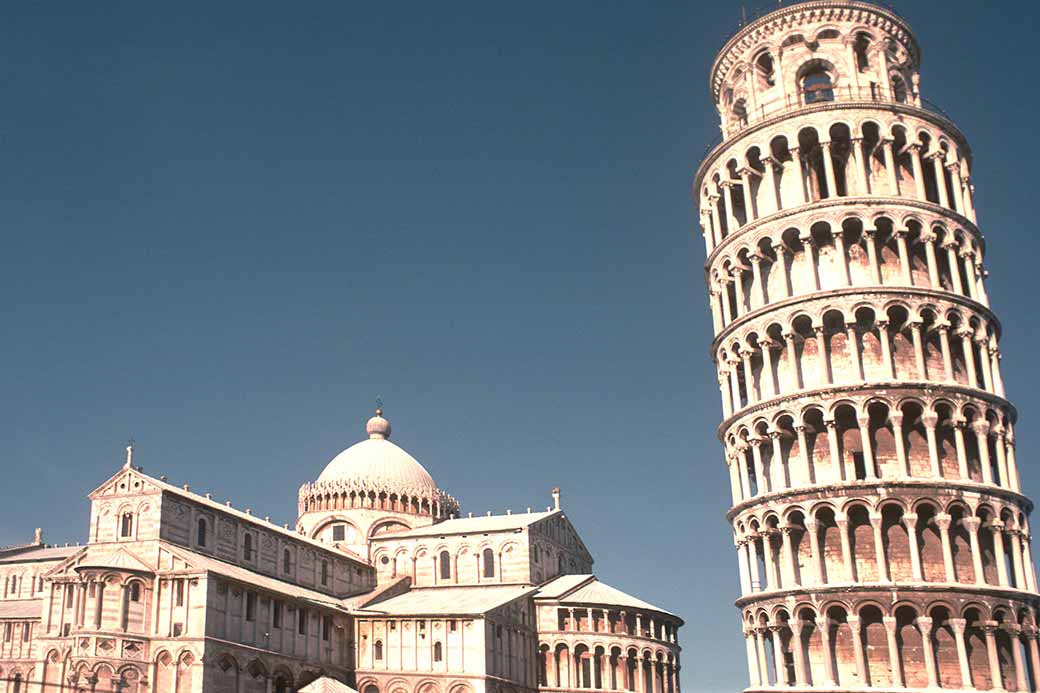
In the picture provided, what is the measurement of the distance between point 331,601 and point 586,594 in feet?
50.2

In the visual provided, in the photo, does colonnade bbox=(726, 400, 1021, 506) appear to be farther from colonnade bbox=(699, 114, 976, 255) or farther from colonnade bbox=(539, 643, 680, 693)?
colonnade bbox=(539, 643, 680, 693)

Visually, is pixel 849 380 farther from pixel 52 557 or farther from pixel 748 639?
pixel 52 557

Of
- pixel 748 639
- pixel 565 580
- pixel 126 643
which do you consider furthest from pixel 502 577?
pixel 748 639

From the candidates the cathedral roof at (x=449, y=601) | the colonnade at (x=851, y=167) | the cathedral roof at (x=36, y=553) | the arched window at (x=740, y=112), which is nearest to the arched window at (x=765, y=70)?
the arched window at (x=740, y=112)

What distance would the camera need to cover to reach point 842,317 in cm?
3850

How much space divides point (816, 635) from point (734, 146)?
19516 mm

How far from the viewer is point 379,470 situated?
73438mm

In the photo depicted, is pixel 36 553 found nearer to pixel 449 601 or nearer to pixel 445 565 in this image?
pixel 445 565

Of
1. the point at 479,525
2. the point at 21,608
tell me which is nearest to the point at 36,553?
the point at 21,608

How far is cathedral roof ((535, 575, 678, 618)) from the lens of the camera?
6250cm

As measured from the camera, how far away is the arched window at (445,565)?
6712 cm

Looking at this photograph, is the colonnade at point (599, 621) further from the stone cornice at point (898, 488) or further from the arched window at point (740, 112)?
the arched window at point (740, 112)

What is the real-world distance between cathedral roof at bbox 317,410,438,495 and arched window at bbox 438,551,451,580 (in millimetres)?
7447

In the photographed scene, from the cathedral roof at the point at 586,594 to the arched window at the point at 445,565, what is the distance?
245 inches
